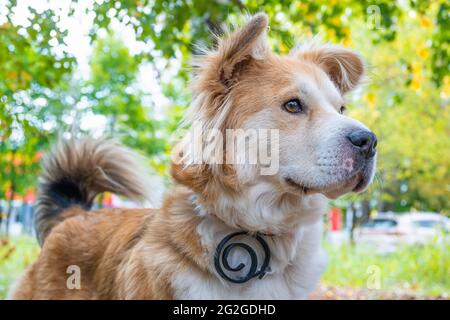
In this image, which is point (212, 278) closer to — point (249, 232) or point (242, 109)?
point (249, 232)

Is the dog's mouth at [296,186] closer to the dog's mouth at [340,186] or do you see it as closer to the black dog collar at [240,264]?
the dog's mouth at [340,186]

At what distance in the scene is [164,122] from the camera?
43.4 feet

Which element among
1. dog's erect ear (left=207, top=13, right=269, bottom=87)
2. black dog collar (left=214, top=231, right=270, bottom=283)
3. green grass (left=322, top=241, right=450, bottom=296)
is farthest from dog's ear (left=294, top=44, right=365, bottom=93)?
green grass (left=322, top=241, right=450, bottom=296)

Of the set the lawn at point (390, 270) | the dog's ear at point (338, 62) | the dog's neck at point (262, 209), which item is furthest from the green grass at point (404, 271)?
the dog's neck at point (262, 209)

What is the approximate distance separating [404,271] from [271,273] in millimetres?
6501

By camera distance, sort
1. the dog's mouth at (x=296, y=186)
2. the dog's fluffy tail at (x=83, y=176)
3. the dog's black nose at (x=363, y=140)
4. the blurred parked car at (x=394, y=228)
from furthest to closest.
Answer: the blurred parked car at (x=394, y=228)
the dog's fluffy tail at (x=83, y=176)
the dog's mouth at (x=296, y=186)
the dog's black nose at (x=363, y=140)

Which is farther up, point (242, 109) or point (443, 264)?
point (242, 109)

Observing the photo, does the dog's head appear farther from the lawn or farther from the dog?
the lawn

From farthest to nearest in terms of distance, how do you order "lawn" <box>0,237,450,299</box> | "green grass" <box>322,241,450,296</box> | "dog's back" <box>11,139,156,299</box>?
"green grass" <box>322,241,450,296</box>
"lawn" <box>0,237,450,299</box>
"dog's back" <box>11,139,156,299</box>

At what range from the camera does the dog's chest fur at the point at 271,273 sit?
2461 mm

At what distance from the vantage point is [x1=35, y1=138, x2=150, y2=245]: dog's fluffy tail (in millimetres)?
3691

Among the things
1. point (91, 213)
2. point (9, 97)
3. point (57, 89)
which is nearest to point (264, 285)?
point (91, 213)

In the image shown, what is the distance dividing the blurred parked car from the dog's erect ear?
10.5 m

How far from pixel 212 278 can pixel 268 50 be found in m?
1.22
